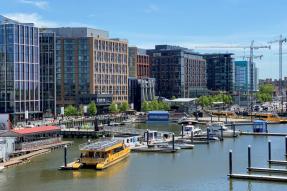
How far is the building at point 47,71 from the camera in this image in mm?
127700

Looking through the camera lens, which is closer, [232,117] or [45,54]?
[45,54]

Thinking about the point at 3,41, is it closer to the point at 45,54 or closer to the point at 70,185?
the point at 45,54

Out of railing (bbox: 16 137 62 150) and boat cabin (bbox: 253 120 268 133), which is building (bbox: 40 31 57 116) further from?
boat cabin (bbox: 253 120 268 133)

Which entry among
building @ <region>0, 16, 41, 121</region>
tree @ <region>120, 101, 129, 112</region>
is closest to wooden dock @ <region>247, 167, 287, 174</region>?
building @ <region>0, 16, 41, 121</region>

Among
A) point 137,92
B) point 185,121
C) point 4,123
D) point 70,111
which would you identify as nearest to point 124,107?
point 137,92

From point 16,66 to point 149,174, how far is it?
64.3 meters

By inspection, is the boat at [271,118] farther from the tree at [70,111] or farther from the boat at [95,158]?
the boat at [95,158]

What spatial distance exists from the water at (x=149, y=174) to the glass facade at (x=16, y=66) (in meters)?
42.6

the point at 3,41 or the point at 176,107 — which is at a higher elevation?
the point at 3,41

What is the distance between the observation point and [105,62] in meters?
150

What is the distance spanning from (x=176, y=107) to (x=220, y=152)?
9420 cm

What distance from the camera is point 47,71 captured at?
128625mm

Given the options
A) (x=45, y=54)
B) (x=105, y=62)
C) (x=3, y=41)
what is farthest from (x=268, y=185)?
(x=105, y=62)

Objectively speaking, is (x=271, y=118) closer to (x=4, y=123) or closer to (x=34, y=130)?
(x=4, y=123)
